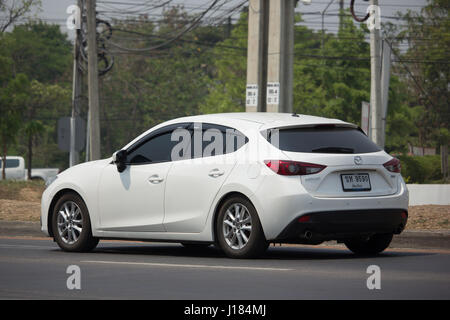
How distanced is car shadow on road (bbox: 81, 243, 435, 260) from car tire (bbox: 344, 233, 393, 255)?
102mm

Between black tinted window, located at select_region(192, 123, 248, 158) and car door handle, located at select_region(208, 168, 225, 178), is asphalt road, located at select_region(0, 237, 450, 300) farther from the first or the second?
black tinted window, located at select_region(192, 123, 248, 158)

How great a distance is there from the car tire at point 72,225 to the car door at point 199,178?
1.26 metres

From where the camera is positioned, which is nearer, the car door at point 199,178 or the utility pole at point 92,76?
the car door at point 199,178

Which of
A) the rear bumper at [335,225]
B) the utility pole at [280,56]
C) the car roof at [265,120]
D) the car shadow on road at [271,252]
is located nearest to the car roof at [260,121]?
the car roof at [265,120]

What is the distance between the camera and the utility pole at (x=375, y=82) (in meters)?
23.6

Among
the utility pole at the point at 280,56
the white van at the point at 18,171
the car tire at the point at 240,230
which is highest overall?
the utility pole at the point at 280,56

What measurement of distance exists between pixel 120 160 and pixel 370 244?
312cm

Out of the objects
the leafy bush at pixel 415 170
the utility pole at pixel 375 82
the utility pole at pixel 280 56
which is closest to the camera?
the utility pole at pixel 280 56

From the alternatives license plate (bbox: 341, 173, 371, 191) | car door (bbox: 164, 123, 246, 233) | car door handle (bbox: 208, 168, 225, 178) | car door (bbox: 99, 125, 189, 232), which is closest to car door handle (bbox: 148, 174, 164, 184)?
car door (bbox: 99, 125, 189, 232)

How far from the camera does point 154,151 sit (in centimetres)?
1202

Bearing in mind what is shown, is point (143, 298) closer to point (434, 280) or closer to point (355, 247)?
point (434, 280)

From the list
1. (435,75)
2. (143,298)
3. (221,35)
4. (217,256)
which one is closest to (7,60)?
(435,75)

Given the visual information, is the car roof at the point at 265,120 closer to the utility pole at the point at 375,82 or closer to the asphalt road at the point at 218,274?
the asphalt road at the point at 218,274
